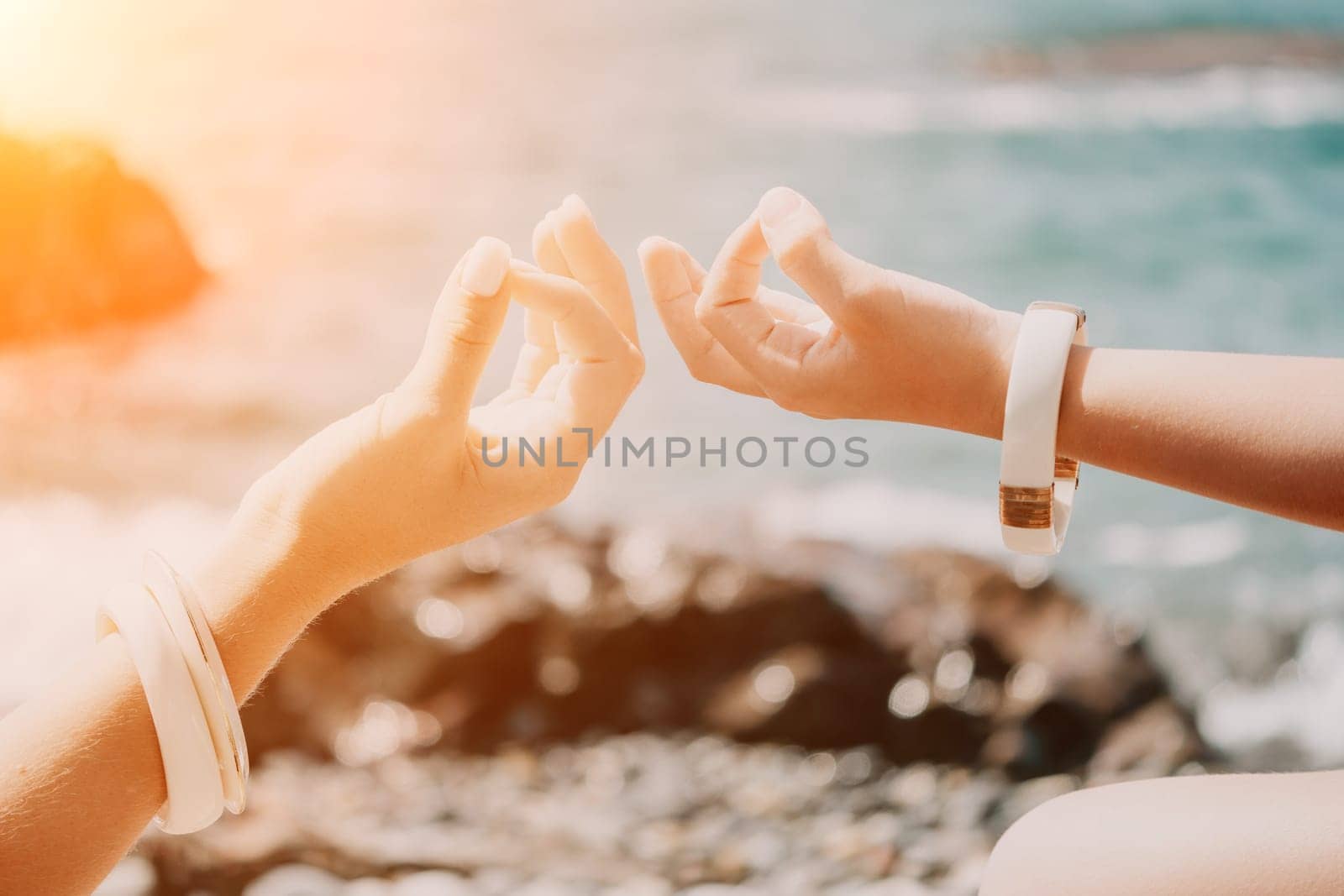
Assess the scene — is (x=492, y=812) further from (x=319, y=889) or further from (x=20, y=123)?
(x=20, y=123)

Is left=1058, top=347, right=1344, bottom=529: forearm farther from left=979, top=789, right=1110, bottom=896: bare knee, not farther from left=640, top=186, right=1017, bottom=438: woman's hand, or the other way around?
left=979, top=789, right=1110, bottom=896: bare knee

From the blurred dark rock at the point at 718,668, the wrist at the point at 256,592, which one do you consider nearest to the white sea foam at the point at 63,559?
the blurred dark rock at the point at 718,668

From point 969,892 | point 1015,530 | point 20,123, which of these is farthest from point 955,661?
point 20,123

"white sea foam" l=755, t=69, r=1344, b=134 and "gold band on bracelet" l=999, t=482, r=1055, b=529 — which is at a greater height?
"white sea foam" l=755, t=69, r=1344, b=134

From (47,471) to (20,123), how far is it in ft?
5.53

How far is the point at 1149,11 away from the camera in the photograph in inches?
320

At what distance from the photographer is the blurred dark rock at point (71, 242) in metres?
4.96

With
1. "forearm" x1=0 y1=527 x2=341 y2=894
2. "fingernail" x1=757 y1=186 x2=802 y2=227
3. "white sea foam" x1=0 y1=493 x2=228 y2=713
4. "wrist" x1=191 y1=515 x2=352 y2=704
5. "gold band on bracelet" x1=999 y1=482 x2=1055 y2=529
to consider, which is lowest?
"forearm" x1=0 y1=527 x2=341 y2=894

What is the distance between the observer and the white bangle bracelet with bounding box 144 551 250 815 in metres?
0.74

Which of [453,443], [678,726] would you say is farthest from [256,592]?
[678,726]

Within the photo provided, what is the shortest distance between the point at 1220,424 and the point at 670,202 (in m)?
→ 5.98

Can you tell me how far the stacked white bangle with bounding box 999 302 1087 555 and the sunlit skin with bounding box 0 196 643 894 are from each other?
308mm

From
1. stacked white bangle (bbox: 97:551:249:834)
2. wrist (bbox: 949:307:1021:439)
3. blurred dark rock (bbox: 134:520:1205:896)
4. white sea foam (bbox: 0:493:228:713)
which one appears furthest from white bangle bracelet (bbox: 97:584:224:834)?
white sea foam (bbox: 0:493:228:713)

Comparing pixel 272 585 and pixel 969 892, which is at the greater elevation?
pixel 272 585
